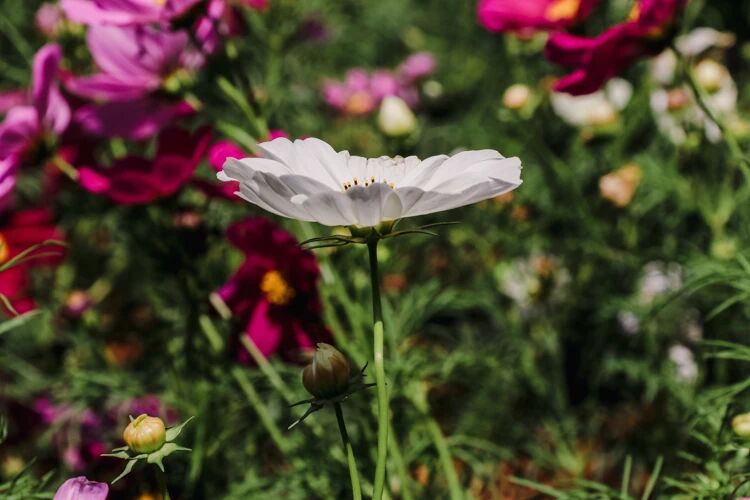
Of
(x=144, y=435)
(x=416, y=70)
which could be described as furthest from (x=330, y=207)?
(x=416, y=70)

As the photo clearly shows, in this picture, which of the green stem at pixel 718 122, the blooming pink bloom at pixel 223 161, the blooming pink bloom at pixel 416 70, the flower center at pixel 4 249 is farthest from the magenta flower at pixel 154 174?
the blooming pink bloom at pixel 416 70

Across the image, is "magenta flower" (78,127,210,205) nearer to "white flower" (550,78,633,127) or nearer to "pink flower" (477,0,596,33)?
"pink flower" (477,0,596,33)

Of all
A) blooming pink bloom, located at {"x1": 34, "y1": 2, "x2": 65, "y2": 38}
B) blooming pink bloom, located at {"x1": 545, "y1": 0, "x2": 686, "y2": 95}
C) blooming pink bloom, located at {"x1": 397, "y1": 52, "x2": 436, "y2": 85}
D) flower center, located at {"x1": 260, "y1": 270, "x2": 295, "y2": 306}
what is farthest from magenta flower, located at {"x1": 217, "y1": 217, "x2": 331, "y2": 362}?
blooming pink bloom, located at {"x1": 397, "y1": 52, "x2": 436, "y2": 85}

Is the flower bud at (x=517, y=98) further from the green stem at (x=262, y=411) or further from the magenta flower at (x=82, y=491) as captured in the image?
the magenta flower at (x=82, y=491)

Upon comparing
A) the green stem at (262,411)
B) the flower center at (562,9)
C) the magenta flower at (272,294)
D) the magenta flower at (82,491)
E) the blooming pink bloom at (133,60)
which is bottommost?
the green stem at (262,411)

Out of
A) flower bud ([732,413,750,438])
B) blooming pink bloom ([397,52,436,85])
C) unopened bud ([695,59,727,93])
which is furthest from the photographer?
blooming pink bloom ([397,52,436,85])

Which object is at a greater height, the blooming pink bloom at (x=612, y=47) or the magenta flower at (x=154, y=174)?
the blooming pink bloom at (x=612, y=47)

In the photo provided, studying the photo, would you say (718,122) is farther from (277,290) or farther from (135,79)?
(135,79)
